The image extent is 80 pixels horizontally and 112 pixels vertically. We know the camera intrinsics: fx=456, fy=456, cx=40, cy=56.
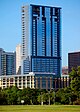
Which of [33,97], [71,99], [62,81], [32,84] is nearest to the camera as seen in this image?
[71,99]

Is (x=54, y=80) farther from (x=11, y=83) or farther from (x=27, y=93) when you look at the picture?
(x=27, y=93)

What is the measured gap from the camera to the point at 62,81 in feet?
648

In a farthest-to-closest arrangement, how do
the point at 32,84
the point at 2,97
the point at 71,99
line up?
the point at 32,84, the point at 2,97, the point at 71,99

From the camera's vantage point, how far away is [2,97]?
98.5 m

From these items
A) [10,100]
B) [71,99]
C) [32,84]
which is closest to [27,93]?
[10,100]

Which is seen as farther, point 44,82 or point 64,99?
point 44,82

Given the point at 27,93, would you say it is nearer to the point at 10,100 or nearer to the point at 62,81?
the point at 10,100

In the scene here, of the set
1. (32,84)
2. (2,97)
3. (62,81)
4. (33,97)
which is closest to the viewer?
(2,97)

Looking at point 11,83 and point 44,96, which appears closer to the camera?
point 44,96

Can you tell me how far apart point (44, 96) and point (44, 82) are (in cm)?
8665

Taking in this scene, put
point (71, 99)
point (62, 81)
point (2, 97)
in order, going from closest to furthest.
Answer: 1. point (71, 99)
2. point (2, 97)
3. point (62, 81)

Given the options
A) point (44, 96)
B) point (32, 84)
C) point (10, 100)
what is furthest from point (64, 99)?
point (32, 84)

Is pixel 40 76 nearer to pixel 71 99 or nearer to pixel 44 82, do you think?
pixel 44 82

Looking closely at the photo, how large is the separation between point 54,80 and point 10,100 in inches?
3729
